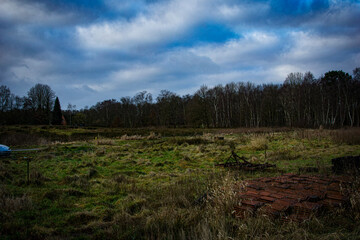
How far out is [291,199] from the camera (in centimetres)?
349

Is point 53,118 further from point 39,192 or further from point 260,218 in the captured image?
point 260,218

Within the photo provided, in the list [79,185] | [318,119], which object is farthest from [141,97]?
[79,185]

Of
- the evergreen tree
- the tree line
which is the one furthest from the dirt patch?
the evergreen tree

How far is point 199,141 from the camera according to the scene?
2052cm

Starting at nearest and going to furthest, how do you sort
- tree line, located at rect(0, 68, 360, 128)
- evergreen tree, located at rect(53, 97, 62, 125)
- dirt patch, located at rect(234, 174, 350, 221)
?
dirt patch, located at rect(234, 174, 350, 221) → tree line, located at rect(0, 68, 360, 128) → evergreen tree, located at rect(53, 97, 62, 125)

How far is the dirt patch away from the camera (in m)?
3.09

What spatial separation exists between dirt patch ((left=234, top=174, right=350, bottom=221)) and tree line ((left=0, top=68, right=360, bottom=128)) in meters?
45.0

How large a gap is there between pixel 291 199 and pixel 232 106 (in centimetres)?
5801

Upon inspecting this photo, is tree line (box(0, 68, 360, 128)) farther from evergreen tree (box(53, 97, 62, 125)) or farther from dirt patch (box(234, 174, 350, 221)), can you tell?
dirt patch (box(234, 174, 350, 221))

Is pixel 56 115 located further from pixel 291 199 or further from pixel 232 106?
pixel 291 199

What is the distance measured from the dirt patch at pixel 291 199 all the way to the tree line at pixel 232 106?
1771 inches

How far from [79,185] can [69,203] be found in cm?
163

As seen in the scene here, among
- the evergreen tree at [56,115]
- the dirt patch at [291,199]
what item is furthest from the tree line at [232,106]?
the dirt patch at [291,199]

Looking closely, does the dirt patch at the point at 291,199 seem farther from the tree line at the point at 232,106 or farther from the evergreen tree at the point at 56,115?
the evergreen tree at the point at 56,115
